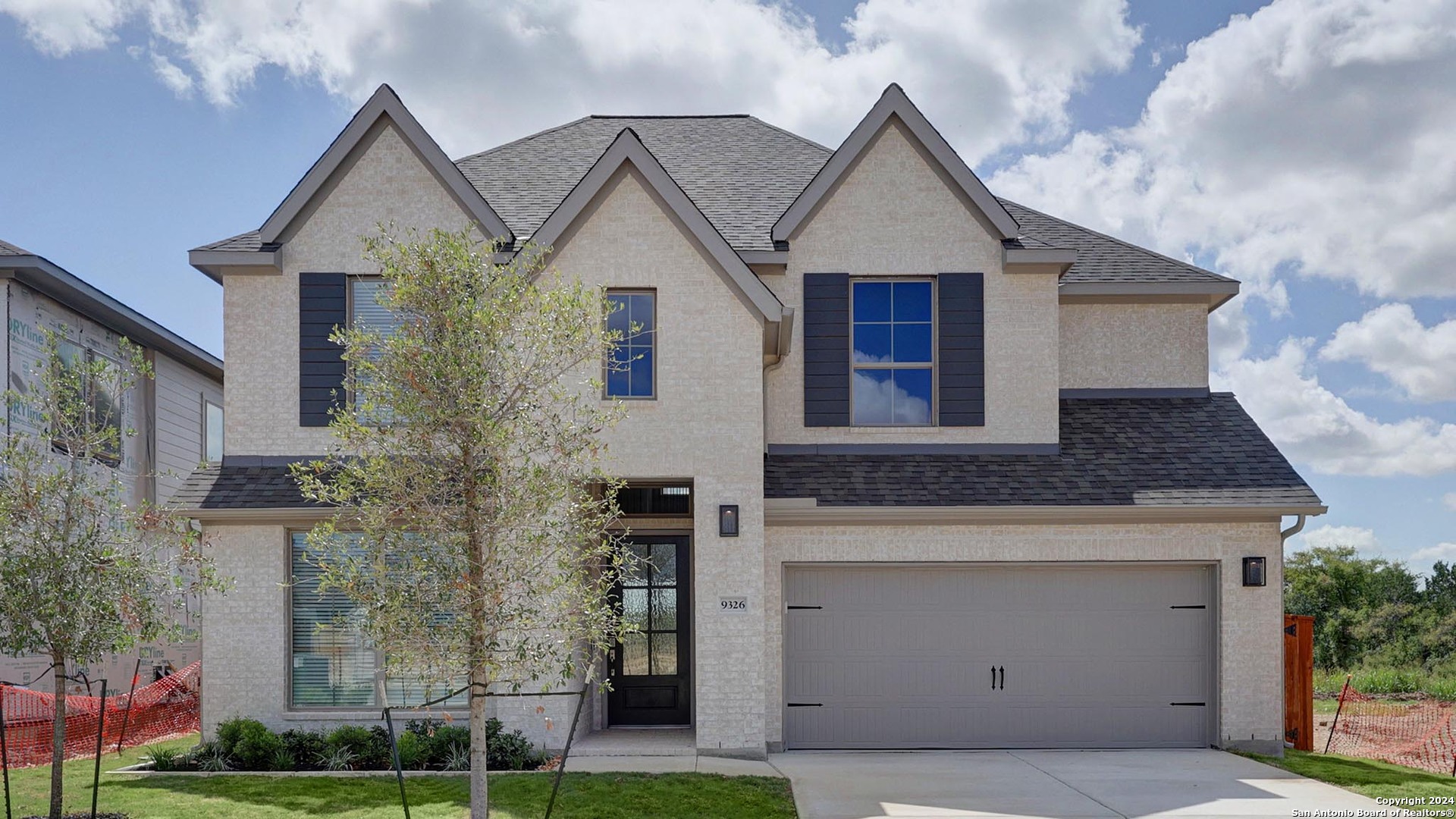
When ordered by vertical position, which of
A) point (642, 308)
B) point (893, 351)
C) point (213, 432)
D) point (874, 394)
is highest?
point (642, 308)

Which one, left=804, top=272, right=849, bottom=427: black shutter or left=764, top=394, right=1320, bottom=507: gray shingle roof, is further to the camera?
left=804, top=272, right=849, bottom=427: black shutter

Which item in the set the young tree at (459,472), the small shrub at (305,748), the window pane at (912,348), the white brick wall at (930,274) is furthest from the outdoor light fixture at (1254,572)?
the small shrub at (305,748)

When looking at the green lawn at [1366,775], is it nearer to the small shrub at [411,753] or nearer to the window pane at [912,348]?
the window pane at [912,348]

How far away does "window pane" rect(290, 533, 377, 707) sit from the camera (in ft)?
44.6

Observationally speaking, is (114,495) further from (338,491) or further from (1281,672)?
(1281,672)

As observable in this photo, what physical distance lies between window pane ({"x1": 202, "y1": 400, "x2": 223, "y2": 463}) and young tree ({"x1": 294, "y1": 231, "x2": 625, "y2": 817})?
612 inches

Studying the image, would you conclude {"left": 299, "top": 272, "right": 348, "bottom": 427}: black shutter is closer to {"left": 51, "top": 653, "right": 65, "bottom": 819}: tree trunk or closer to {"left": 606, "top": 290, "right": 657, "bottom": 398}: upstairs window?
{"left": 606, "top": 290, "right": 657, "bottom": 398}: upstairs window

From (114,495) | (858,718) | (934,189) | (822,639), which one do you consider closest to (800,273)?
(934,189)

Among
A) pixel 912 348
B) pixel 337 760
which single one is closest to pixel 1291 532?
pixel 912 348

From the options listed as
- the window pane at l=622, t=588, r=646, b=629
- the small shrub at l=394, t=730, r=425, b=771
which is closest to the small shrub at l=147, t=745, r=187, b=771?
the small shrub at l=394, t=730, r=425, b=771

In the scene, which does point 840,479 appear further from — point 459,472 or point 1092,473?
point 459,472

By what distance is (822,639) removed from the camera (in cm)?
1397

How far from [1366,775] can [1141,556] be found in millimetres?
Answer: 3129

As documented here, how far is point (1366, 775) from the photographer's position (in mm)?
12383
